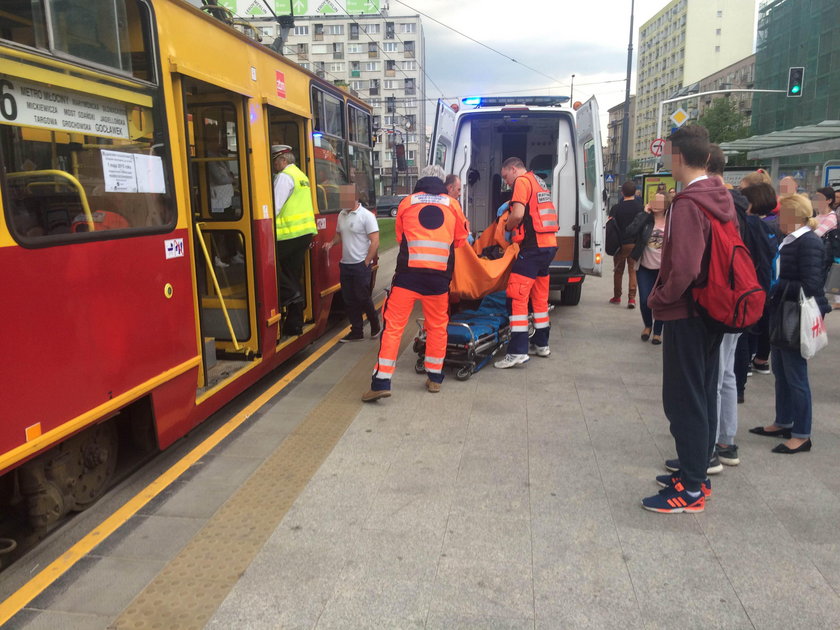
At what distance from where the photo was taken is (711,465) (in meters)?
3.82

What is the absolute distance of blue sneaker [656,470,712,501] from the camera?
347cm

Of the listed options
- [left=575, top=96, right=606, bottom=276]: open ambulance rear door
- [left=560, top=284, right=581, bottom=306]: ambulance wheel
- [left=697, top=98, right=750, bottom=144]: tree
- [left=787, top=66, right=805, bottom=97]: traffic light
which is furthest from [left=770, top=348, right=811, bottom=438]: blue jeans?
[left=697, top=98, right=750, bottom=144]: tree

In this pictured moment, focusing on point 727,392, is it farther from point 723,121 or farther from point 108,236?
point 723,121

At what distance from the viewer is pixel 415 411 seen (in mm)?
5004

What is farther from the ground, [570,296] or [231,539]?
[570,296]

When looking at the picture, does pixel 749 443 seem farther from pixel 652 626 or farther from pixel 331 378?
pixel 331 378

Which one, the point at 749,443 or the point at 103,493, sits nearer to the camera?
the point at 103,493

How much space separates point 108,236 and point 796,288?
410cm

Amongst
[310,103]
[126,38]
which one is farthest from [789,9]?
[126,38]

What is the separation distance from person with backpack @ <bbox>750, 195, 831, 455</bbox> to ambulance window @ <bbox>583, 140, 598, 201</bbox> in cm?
409

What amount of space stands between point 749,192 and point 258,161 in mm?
3663

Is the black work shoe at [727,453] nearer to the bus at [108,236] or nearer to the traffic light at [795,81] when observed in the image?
the bus at [108,236]

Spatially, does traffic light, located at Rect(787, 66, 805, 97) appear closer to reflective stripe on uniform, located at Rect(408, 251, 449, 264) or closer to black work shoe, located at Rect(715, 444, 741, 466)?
reflective stripe on uniform, located at Rect(408, 251, 449, 264)

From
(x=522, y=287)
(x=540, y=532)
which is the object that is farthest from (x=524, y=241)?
(x=540, y=532)
